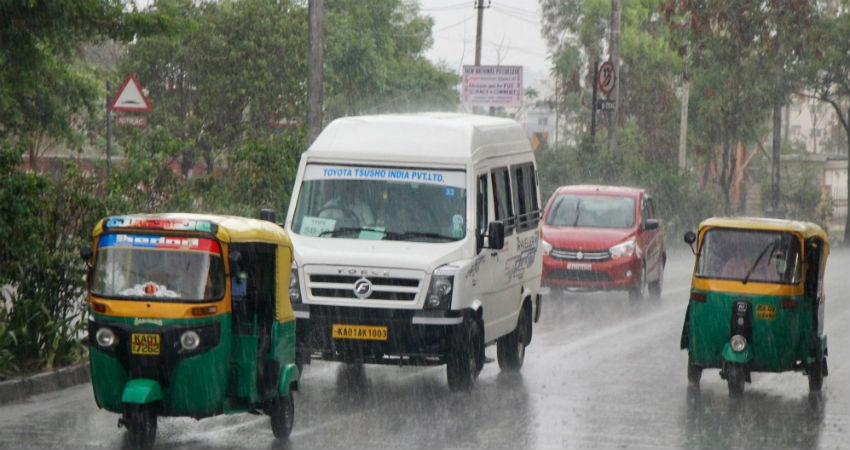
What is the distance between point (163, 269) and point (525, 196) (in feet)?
22.7

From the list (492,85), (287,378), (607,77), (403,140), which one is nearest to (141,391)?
(287,378)

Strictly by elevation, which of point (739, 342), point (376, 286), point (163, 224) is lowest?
point (739, 342)

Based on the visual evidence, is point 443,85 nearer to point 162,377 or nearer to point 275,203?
point 275,203

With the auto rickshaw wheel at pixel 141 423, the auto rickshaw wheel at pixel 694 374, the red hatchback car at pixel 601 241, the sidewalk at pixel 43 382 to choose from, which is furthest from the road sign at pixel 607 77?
the auto rickshaw wheel at pixel 141 423

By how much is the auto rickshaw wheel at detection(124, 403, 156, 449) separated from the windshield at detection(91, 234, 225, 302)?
29.5 inches

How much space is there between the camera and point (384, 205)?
14250mm

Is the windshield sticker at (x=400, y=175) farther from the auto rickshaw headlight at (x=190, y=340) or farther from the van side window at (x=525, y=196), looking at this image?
the auto rickshaw headlight at (x=190, y=340)

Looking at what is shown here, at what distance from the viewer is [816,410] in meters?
13.3

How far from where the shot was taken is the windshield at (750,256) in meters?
13.8

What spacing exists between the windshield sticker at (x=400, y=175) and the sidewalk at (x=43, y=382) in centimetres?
294

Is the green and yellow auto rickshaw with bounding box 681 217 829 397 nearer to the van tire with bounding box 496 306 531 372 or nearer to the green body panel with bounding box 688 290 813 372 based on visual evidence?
the green body panel with bounding box 688 290 813 372

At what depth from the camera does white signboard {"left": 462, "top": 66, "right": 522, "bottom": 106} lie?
3888cm

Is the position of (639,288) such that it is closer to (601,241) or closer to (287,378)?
(601,241)

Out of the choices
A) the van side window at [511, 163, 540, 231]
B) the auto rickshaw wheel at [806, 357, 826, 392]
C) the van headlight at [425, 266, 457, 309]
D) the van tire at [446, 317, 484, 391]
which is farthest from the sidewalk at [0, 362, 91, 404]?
the auto rickshaw wheel at [806, 357, 826, 392]
